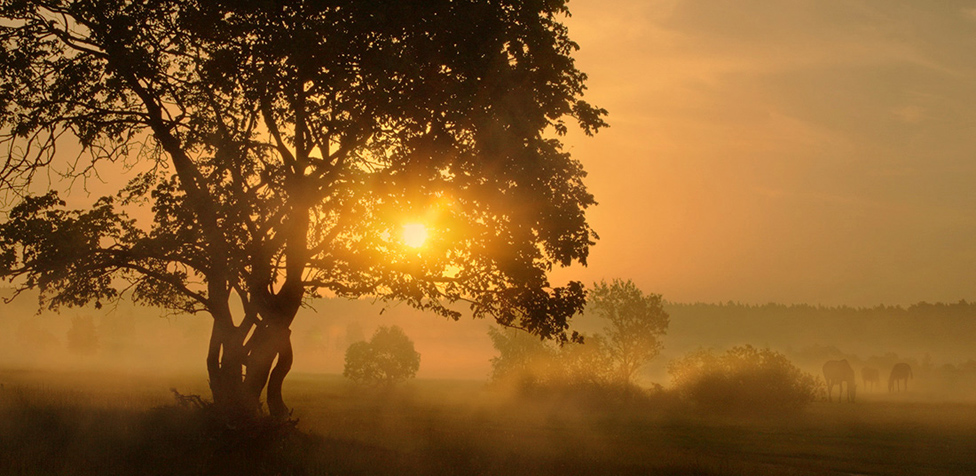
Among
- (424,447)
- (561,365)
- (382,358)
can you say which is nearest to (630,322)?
(561,365)

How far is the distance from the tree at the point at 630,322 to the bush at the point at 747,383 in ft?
16.4

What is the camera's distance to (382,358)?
65375mm

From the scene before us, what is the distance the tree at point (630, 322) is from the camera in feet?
204

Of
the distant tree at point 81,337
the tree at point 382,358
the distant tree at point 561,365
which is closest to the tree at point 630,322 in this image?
the distant tree at point 561,365

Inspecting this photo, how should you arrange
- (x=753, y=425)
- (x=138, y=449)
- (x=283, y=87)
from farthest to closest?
1. (x=753, y=425)
2. (x=283, y=87)
3. (x=138, y=449)

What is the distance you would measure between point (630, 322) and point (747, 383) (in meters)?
11.2

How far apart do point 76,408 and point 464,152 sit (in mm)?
13627

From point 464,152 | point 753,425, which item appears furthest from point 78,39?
point 753,425

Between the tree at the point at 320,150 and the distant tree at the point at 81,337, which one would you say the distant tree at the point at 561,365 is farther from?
the distant tree at the point at 81,337

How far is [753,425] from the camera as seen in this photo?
4469cm

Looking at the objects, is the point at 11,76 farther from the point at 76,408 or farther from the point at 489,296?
the point at 489,296

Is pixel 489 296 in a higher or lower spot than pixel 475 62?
lower

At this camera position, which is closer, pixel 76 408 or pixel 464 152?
pixel 464 152

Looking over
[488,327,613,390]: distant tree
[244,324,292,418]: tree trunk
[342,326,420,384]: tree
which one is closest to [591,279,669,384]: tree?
[488,327,613,390]: distant tree
